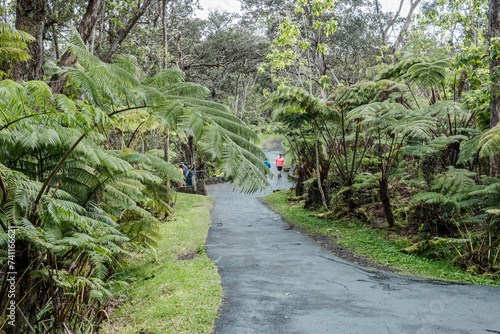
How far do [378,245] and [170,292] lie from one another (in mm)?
4639

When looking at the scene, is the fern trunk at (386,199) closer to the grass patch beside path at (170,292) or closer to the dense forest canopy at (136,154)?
the dense forest canopy at (136,154)

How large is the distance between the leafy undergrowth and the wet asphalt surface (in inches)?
16.1

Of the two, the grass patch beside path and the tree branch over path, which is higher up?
the tree branch over path

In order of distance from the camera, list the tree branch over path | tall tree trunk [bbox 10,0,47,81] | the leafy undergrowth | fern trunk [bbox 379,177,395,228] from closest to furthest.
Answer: tall tree trunk [bbox 10,0,47,81]
the leafy undergrowth
fern trunk [bbox 379,177,395,228]
the tree branch over path

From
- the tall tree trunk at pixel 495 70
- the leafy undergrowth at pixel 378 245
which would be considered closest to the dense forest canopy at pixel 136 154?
the tall tree trunk at pixel 495 70

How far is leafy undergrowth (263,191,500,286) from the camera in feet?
20.0

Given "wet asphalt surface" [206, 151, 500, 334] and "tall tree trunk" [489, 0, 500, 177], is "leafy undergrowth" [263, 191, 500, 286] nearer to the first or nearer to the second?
"wet asphalt surface" [206, 151, 500, 334]

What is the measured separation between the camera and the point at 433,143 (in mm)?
7305

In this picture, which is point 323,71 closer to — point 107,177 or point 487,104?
point 487,104

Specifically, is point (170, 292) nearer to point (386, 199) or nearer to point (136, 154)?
point (136, 154)

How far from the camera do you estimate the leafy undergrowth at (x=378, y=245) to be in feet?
20.0

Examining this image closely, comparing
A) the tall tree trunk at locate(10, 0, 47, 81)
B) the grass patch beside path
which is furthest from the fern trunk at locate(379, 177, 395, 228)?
the tall tree trunk at locate(10, 0, 47, 81)

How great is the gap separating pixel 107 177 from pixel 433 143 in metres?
6.17

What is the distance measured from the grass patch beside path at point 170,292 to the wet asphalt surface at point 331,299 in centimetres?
25
